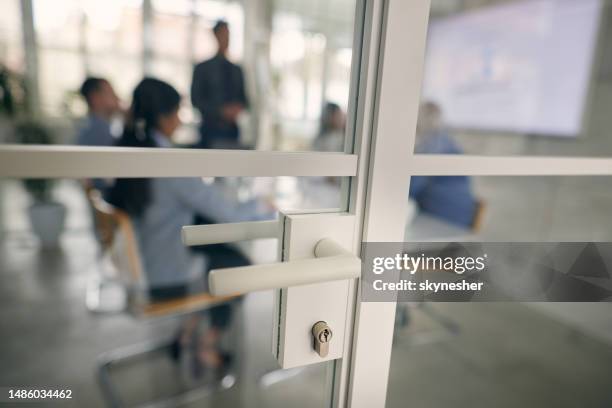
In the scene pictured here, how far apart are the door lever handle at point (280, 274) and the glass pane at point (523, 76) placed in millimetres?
1528

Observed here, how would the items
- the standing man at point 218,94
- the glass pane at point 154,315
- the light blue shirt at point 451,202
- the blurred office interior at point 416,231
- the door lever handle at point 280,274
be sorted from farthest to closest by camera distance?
the standing man at point 218,94 < the light blue shirt at point 451,202 < the blurred office interior at point 416,231 < the glass pane at point 154,315 < the door lever handle at point 280,274

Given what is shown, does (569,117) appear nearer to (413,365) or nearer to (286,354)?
(413,365)

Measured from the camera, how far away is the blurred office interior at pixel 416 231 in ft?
4.51

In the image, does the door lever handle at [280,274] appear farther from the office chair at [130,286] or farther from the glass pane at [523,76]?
the glass pane at [523,76]

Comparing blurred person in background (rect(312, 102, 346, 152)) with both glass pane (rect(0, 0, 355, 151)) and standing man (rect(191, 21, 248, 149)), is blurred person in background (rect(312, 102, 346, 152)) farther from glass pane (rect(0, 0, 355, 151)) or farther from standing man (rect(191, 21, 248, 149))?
glass pane (rect(0, 0, 355, 151))

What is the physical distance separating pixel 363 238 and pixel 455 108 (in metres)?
2.80

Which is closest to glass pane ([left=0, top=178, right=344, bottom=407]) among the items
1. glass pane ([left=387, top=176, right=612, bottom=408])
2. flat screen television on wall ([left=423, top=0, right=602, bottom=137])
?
glass pane ([left=387, top=176, right=612, bottom=408])

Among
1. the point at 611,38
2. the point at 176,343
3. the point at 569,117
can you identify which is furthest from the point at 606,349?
the point at 176,343

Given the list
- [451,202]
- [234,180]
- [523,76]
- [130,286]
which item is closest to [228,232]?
[234,180]

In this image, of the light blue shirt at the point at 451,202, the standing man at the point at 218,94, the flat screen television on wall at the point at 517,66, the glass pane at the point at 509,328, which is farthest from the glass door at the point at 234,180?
the flat screen television on wall at the point at 517,66

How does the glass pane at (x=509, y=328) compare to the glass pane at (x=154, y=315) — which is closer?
the glass pane at (x=154, y=315)

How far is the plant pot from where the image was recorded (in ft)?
10.3

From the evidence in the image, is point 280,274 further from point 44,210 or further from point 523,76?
point 44,210

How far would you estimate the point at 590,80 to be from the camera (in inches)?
85.4
